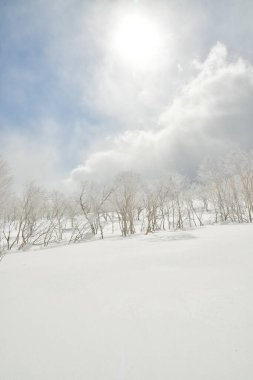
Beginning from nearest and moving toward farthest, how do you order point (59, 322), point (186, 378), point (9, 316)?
point (186, 378)
point (59, 322)
point (9, 316)

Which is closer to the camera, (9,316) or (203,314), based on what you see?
(203,314)

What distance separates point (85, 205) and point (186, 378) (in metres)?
21.7

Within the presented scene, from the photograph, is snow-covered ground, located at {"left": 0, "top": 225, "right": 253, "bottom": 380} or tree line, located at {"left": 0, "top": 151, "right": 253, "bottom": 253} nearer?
snow-covered ground, located at {"left": 0, "top": 225, "right": 253, "bottom": 380}

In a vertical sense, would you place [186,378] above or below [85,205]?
below

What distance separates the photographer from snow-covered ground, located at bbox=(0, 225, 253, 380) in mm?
1712

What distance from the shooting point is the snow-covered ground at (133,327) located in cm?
171

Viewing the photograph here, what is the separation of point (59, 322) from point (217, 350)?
1746mm

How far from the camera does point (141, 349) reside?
1.93m

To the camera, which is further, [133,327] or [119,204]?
[119,204]

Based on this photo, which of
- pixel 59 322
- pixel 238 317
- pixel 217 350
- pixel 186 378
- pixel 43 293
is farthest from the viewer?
pixel 43 293

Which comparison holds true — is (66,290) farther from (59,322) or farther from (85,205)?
(85,205)

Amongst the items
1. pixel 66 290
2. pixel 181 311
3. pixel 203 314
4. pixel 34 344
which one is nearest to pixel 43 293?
pixel 66 290

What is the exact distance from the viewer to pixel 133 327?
7.48 feet

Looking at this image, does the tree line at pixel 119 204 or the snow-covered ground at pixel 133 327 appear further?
the tree line at pixel 119 204
